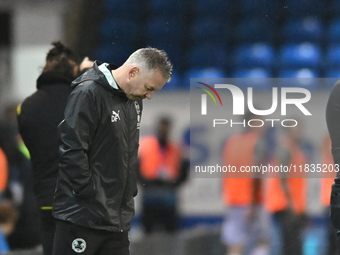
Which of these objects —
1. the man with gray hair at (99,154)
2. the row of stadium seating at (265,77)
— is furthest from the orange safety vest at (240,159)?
the man with gray hair at (99,154)

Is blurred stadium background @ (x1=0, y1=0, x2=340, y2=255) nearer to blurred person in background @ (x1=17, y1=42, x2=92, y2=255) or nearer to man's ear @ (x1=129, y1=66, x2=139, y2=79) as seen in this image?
blurred person in background @ (x1=17, y1=42, x2=92, y2=255)

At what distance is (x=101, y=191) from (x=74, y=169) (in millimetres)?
168

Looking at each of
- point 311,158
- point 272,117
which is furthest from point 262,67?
point 311,158

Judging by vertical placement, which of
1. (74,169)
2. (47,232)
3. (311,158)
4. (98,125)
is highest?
(98,125)

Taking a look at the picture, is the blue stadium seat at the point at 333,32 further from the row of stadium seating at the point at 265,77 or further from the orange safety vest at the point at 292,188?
the orange safety vest at the point at 292,188

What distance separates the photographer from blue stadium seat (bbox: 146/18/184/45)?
344 centimetres

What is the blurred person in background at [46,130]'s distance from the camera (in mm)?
2619

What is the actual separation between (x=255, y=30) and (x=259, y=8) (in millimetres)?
155

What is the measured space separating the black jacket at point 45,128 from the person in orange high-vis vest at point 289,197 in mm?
1527

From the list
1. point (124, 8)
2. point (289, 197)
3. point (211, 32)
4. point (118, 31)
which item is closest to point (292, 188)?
point (289, 197)

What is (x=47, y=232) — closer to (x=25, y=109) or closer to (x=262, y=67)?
(x=25, y=109)

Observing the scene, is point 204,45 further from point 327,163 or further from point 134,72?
point 134,72

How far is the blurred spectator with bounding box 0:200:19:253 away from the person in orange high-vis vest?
1894 millimetres

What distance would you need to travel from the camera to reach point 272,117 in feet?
10.9
